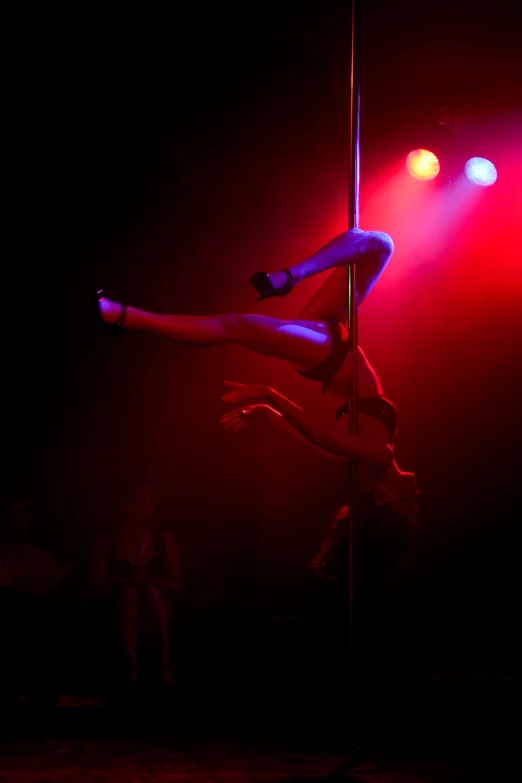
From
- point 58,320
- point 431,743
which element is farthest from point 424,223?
point 431,743

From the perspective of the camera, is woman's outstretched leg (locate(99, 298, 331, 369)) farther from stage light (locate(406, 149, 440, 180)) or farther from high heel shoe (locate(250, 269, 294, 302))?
stage light (locate(406, 149, 440, 180))

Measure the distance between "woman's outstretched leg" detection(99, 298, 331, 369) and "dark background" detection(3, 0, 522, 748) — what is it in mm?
2593

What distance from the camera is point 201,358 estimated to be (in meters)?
6.12

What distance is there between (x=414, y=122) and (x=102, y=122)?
6.91 ft

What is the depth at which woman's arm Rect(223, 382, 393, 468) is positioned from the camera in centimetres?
287

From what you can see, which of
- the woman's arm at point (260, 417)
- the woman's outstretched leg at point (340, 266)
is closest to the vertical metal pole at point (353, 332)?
the woman's outstretched leg at point (340, 266)

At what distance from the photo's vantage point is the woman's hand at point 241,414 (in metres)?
2.94

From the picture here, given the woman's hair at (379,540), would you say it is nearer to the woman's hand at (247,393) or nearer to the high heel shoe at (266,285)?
the woman's hand at (247,393)

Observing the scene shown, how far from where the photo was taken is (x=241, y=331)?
108 inches

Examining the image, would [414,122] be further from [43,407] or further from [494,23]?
[43,407]

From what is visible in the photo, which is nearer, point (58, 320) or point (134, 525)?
point (134, 525)

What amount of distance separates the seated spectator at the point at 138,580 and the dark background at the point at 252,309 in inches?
12.5

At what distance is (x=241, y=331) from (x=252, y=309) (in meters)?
3.26

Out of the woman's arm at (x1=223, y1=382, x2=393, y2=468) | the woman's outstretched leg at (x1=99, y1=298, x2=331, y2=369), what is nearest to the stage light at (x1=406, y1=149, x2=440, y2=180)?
the woman's outstretched leg at (x1=99, y1=298, x2=331, y2=369)
